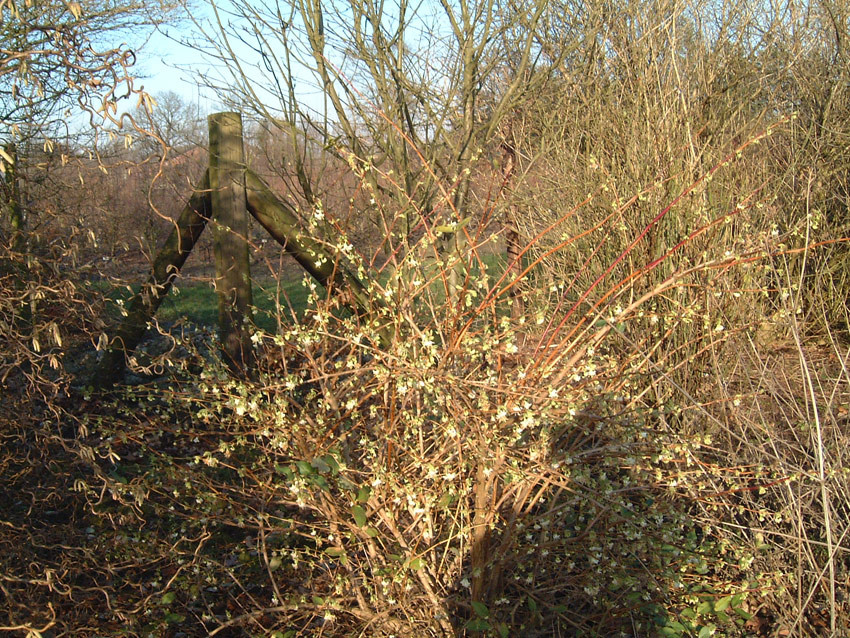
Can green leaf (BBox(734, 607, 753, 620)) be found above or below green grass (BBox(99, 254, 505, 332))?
below

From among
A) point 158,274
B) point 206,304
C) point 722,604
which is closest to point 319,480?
point 722,604

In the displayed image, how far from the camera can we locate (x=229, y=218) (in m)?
3.93

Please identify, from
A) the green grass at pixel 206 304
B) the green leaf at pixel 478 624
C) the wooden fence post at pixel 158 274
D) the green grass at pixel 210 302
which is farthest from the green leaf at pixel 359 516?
the green grass at pixel 206 304

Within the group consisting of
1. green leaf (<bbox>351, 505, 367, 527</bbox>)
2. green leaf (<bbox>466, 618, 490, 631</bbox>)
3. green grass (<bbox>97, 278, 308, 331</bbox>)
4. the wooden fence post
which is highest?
the wooden fence post

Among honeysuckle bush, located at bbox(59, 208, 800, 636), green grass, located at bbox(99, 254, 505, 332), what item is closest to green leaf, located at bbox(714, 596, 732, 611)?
honeysuckle bush, located at bbox(59, 208, 800, 636)

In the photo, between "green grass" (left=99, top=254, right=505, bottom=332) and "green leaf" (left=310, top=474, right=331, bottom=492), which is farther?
"green grass" (left=99, top=254, right=505, bottom=332)

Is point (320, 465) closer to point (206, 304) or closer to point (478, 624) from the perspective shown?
point (478, 624)

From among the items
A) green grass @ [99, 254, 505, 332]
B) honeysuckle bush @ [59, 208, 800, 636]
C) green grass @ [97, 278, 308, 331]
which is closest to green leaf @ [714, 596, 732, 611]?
honeysuckle bush @ [59, 208, 800, 636]

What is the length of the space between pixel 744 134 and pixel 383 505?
12.3ft

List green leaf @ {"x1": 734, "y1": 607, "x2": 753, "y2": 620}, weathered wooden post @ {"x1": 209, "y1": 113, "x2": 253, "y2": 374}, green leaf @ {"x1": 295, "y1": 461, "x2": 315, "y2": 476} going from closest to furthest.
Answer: green leaf @ {"x1": 295, "y1": 461, "x2": 315, "y2": 476} → green leaf @ {"x1": 734, "y1": 607, "x2": 753, "y2": 620} → weathered wooden post @ {"x1": 209, "y1": 113, "x2": 253, "y2": 374}

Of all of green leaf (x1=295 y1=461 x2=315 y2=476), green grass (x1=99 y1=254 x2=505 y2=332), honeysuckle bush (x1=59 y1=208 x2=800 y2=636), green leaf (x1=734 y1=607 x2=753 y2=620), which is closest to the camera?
green leaf (x1=295 y1=461 x2=315 y2=476)

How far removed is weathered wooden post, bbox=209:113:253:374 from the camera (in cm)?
393

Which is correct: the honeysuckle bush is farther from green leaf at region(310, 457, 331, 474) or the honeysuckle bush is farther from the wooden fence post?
the wooden fence post

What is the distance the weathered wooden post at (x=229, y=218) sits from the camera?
3.93m
